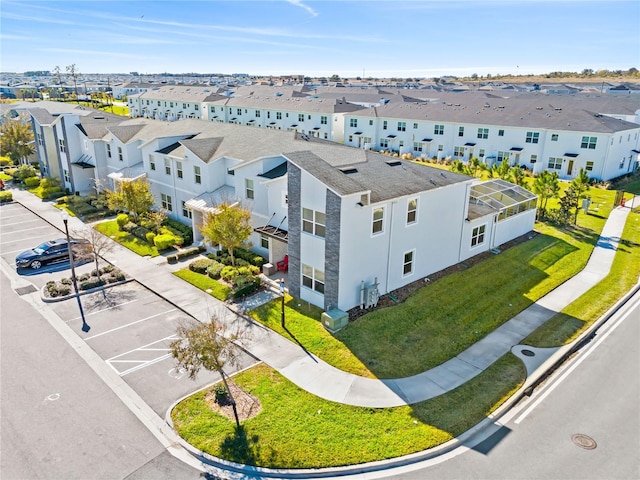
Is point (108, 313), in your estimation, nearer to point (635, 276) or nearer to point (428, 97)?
point (635, 276)

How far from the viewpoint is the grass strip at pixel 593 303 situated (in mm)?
19391

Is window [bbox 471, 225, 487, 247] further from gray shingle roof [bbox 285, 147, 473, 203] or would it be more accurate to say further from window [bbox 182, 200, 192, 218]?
window [bbox 182, 200, 192, 218]

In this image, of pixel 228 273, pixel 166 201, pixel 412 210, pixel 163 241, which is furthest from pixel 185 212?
pixel 412 210

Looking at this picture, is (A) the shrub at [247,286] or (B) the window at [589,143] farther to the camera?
(B) the window at [589,143]

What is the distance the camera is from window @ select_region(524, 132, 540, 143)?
167 feet

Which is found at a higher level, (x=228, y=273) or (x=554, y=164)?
(x=554, y=164)

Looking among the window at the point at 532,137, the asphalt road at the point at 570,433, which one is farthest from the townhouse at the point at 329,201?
the window at the point at 532,137

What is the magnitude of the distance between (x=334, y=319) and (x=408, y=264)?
233 inches

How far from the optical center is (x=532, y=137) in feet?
169

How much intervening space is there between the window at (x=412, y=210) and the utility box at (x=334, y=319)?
587 cm

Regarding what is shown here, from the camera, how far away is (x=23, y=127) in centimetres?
5103

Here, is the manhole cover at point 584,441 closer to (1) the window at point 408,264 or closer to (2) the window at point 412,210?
(1) the window at point 408,264

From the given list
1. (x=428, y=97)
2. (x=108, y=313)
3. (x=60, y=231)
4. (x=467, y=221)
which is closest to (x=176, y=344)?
(x=108, y=313)

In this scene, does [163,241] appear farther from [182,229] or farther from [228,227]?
[228,227]
